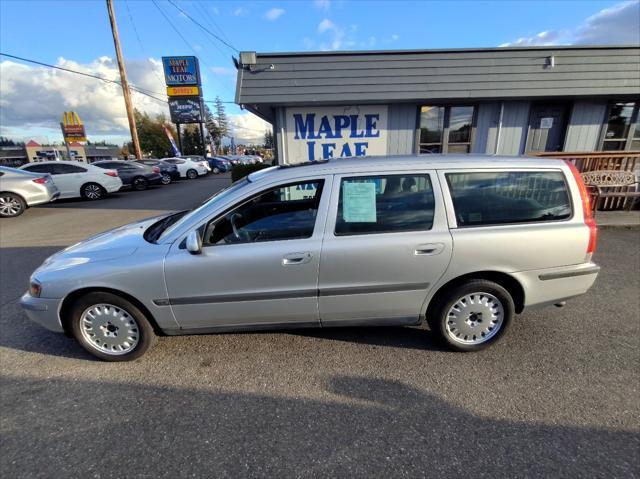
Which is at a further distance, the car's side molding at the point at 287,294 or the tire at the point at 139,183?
the tire at the point at 139,183

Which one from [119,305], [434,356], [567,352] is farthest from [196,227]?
[567,352]

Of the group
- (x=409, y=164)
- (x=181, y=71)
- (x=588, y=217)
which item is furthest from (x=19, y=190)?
(x=181, y=71)

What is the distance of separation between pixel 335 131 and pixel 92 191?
33.4 ft

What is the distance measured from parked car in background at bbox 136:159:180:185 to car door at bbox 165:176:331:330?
17.9 meters

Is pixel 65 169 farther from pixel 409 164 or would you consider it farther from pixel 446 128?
pixel 409 164

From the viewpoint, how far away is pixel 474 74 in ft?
21.8

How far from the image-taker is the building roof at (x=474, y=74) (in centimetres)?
661

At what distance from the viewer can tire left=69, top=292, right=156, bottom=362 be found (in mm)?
2504

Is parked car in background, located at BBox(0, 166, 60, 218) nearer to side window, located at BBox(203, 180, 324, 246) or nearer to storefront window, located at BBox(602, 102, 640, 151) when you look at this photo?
side window, located at BBox(203, 180, 324, 246)

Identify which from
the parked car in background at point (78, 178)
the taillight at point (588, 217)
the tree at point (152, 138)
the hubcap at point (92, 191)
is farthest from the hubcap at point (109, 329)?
the tree at point (152, 138)

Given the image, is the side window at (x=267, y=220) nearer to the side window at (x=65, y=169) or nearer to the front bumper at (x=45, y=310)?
the front bumper at (x=45, y=310)

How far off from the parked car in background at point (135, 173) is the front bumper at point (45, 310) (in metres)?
14.4

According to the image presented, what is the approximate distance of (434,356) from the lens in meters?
2.65

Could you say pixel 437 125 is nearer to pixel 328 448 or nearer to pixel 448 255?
pixel 448 255
